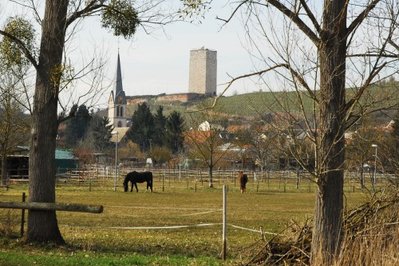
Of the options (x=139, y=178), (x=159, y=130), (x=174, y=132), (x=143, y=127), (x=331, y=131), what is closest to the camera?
(x=331, y=131)

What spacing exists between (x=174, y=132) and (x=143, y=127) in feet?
46.2

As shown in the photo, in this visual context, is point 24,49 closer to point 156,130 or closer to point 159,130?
point 159,130

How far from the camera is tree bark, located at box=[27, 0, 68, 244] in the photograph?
14008 millimetres

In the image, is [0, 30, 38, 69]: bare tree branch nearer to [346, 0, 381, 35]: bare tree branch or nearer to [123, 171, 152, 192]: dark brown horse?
[346, 0, 381, 35]: bare tree branch

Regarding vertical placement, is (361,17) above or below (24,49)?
below

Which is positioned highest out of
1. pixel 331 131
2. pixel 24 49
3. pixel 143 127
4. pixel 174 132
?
pixel 143 127

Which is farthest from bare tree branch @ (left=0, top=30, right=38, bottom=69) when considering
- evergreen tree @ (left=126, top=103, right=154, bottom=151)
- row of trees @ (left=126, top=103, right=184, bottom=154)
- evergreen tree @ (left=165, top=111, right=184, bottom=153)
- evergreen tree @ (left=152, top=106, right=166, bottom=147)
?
evergreen tree @ (left=126, top=103, right=154, bottom=151)

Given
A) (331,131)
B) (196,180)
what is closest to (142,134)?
(196,180)

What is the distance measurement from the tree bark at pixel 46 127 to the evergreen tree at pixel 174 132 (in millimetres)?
100722

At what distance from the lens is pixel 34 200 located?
46.0 ft

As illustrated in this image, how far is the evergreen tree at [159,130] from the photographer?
123m

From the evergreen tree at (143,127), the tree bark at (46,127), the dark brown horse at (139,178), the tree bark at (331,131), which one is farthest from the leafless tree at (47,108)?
the evergreen tree at (143,127)

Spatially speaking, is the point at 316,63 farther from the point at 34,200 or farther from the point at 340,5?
the point at 34,200

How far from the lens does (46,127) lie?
1408 centimetres
